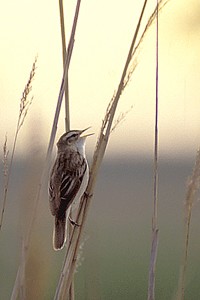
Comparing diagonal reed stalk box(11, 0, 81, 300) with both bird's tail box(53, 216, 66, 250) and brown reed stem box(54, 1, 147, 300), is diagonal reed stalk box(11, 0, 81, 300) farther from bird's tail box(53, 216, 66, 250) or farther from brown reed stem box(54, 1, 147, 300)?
bird's tail box(53, 216, 66, 250)

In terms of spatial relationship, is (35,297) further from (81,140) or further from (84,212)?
(81,140)

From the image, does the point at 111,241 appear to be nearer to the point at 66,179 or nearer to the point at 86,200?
the point at 66,179

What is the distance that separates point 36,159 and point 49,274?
0.30 meters

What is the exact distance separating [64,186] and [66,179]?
0.24 feet

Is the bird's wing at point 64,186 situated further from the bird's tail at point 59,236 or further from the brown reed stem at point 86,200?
the brown reed stem at point 86,200

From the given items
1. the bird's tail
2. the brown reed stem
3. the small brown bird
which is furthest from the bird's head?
the brown reed stem

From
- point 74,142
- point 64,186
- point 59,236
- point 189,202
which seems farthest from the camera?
point 74,142

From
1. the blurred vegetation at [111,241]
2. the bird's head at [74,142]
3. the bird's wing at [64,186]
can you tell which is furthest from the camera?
the bird's head at [74,142]

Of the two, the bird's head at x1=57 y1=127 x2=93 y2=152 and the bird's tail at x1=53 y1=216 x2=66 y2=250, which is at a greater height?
the bird's head at x1=57 y1=127 x2=93 y2=152

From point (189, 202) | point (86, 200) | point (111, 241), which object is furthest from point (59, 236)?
point (111, 241)

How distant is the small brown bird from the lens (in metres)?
3.09

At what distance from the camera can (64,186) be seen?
130 inches

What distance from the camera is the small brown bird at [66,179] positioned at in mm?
3094

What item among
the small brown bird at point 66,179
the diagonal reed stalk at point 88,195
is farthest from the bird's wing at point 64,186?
the diagonal reed stalk at point 88,195
